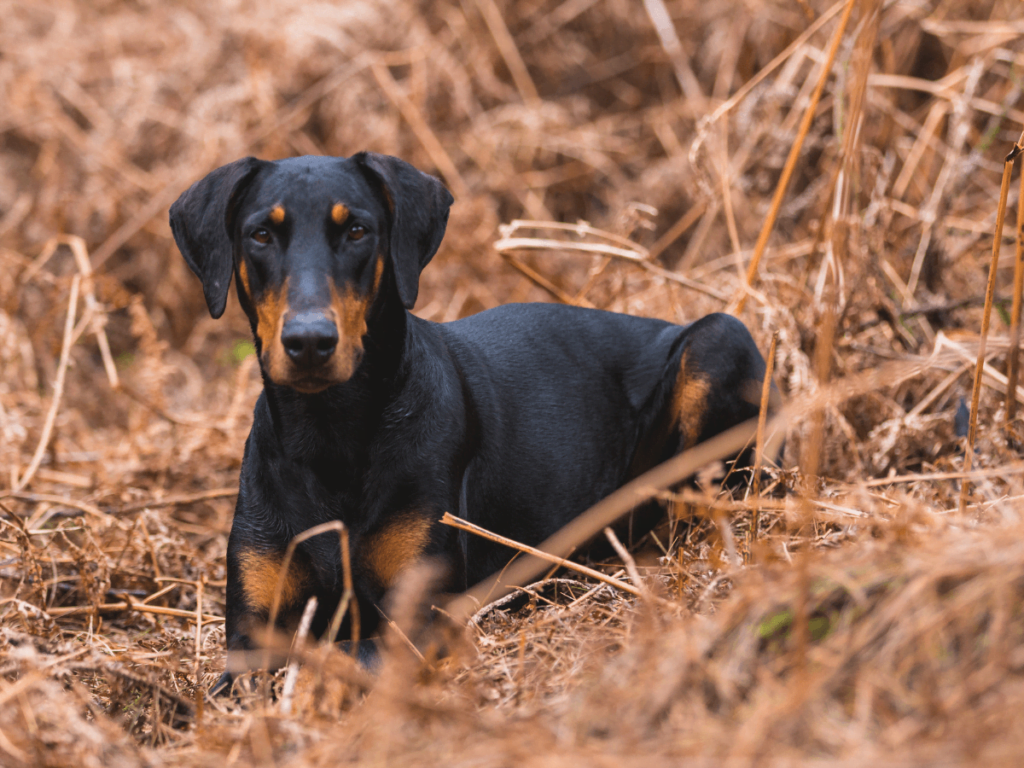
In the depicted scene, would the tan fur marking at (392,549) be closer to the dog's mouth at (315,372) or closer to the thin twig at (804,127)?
the dog's mouth at (315,372)

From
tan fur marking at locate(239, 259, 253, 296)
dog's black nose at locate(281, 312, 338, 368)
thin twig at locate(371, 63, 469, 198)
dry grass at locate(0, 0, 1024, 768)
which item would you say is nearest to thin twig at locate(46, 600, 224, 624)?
dry grass at locate(0, 0, 1024, 768)

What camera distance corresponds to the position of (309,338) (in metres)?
2.58

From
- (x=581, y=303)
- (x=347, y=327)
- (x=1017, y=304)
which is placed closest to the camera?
(x=347, y=327)

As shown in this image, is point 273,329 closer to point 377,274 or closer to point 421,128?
point 377,274

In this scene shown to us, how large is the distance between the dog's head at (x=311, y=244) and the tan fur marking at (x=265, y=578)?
1.89 feet

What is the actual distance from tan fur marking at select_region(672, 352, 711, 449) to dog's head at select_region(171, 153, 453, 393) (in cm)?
129

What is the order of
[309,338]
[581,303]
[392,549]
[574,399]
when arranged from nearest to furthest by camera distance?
[309,338] < [392,549] < [574,399] < [581,303]

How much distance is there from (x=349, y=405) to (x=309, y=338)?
483mm

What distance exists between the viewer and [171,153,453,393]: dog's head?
2.68 metres

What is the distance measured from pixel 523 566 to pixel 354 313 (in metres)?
1.12

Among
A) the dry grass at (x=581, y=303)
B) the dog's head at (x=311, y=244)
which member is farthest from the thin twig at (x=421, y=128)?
the dog's head at (x=311, y=244)

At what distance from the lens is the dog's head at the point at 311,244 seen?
8.79 ft

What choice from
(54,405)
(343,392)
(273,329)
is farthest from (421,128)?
(273,329)

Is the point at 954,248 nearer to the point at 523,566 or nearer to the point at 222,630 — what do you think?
the point at 523,566
